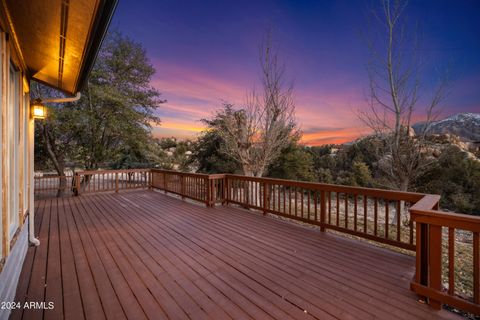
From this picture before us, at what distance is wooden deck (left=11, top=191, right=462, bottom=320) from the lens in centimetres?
185

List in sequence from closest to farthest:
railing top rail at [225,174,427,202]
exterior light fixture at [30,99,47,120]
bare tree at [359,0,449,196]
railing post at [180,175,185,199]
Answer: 1. railing top rail at [225,174,427,202]
2. exterior light fixture at [30,99,47,120]
3. bare tree at [359,0,449,196]
4. railing post at [180,175,185,199]

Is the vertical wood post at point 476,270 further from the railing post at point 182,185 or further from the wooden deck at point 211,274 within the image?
the railing post at point 182,185

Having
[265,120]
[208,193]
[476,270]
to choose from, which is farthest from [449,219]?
[265,120]

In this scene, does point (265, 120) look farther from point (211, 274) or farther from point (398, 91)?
point (211, 274)

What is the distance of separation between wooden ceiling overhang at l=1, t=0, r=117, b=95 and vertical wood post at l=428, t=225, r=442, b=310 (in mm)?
3177

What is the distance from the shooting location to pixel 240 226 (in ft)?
13.6

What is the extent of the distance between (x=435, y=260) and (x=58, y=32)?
403cm

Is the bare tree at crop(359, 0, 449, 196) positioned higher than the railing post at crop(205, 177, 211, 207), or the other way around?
the bare tree at crop(359, 0, 449, 196)

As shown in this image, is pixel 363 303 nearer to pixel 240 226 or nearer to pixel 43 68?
pixel 240 226

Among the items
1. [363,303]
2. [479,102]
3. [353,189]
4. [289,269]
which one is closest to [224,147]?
[353,189]

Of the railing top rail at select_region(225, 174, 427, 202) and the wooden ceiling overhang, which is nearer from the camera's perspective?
the wooden ceiling overhang

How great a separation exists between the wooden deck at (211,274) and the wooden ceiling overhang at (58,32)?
2.43 meters

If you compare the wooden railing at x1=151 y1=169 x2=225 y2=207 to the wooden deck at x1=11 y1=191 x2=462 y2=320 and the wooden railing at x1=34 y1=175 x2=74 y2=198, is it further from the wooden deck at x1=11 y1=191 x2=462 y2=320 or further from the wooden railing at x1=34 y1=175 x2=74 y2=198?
the wooden railing at x1=34 y1=175 x2=74 y2=198

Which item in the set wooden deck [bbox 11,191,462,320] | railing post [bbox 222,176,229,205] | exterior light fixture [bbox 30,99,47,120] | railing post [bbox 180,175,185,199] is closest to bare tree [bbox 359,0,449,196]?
wooden deck [bbox 11,191,462,320]
